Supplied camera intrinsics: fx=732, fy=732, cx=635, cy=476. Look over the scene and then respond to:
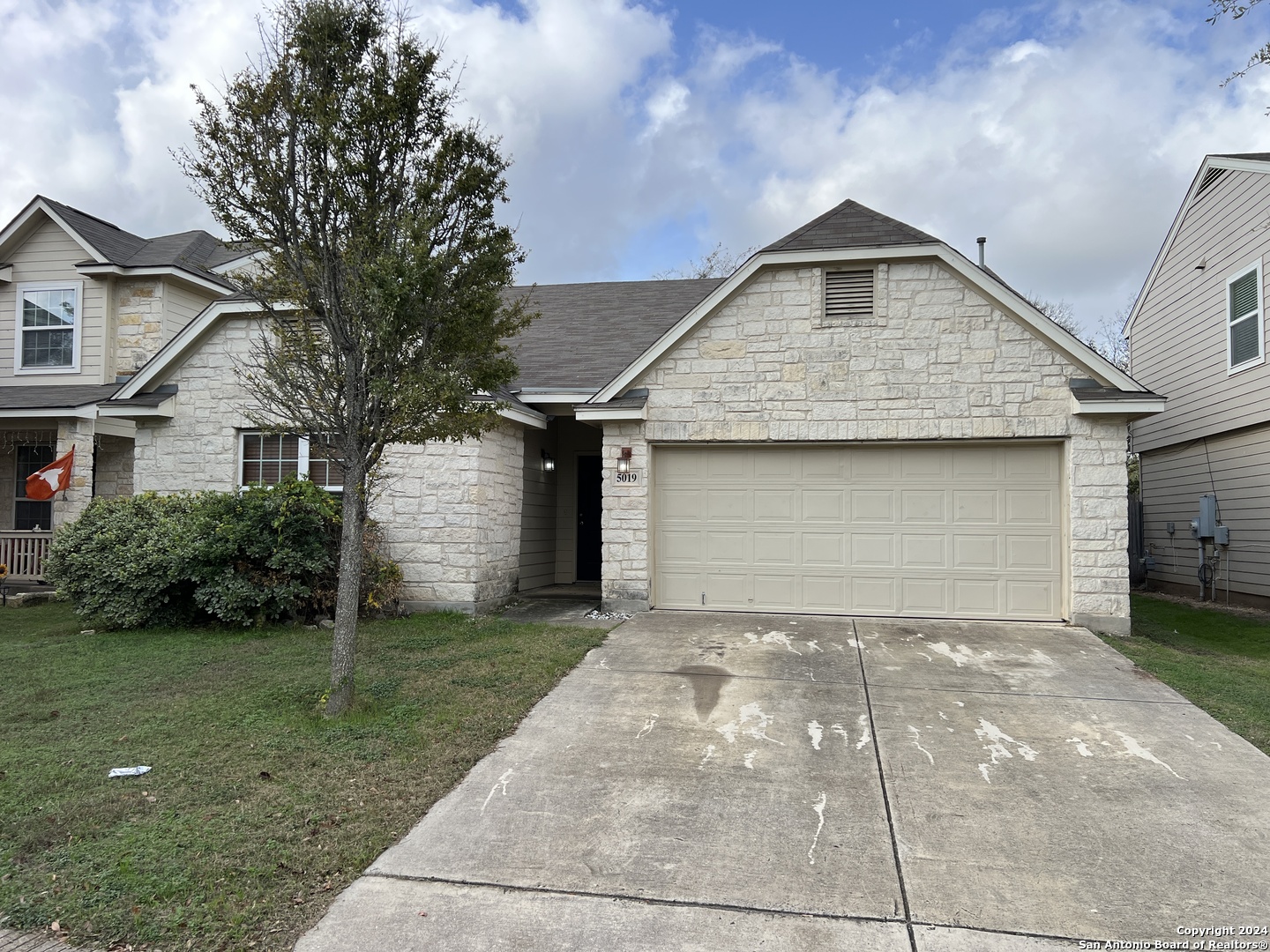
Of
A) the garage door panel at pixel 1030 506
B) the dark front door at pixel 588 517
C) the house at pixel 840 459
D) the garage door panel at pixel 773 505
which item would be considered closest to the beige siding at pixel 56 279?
the house at pixel 840 459

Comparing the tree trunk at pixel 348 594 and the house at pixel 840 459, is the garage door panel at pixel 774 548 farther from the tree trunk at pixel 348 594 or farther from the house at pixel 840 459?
the tree trunk at pixel 348 594

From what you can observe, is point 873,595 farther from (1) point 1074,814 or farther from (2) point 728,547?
(1) point 1074,814

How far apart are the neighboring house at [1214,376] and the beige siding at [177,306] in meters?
17.5

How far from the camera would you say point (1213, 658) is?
7770mm

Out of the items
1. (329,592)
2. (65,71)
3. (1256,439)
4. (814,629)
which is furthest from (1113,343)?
(65,71)

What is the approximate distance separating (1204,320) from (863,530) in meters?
8.49

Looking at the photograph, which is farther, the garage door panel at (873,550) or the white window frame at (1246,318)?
the white window frame at (1246,318)

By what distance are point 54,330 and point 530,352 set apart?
29.0ft

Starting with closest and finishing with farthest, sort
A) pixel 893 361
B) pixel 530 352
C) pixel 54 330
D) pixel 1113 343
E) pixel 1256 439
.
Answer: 1. pixel 893 361
2. pixel 1256 439
3. pixel 530 352
4. pixel 54 330
5. pixel 1113 343

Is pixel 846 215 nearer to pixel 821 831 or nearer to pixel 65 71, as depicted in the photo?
pixel 821 831

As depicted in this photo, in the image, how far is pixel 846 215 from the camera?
30.9ft

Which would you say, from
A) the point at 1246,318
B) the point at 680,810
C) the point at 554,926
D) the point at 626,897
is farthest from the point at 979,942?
the point at 1246,318

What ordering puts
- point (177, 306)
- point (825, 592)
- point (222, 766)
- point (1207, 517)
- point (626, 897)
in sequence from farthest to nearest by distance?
point (177, 306) < point (1207, 517) < point (825, 592) < point (222, 766) < point (626, 897)

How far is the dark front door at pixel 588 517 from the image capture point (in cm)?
1324
